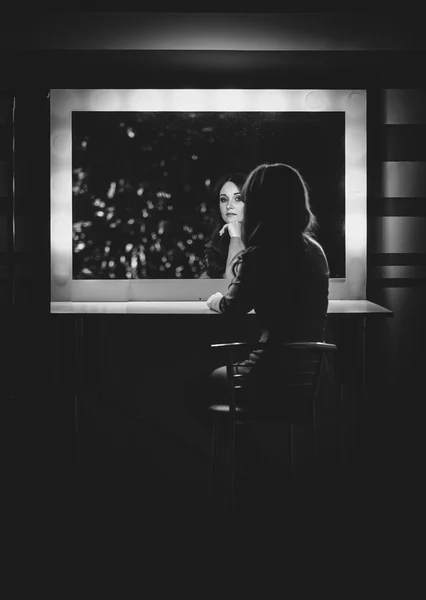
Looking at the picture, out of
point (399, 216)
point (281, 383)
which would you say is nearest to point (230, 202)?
point (399, 216)

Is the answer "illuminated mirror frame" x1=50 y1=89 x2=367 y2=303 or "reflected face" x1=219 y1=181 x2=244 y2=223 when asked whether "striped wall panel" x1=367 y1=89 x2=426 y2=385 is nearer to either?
"illuminated mirror frame" x1=50 y1=89 x2=367 y2=303

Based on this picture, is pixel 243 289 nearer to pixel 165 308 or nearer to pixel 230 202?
pixel 165 308

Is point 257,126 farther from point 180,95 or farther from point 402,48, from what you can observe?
point 402,48

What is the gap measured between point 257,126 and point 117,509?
2138 mm

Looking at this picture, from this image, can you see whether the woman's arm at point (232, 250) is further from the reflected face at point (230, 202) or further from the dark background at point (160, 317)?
the dark background at point (160, 317)

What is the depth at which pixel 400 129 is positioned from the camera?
12.9 ft

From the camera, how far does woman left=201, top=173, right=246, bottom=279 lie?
12.8ft

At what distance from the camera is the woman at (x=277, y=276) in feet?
9.02

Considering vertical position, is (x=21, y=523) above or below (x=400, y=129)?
below

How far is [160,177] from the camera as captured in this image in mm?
3889

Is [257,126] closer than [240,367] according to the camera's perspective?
No

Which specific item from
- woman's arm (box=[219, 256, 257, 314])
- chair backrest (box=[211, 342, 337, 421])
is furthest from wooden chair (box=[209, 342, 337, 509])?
woman's arm (box=[219, 256, 257, 314])

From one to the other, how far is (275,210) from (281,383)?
685 millimetres

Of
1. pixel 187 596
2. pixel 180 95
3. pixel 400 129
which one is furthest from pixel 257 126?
pixel 187 596
